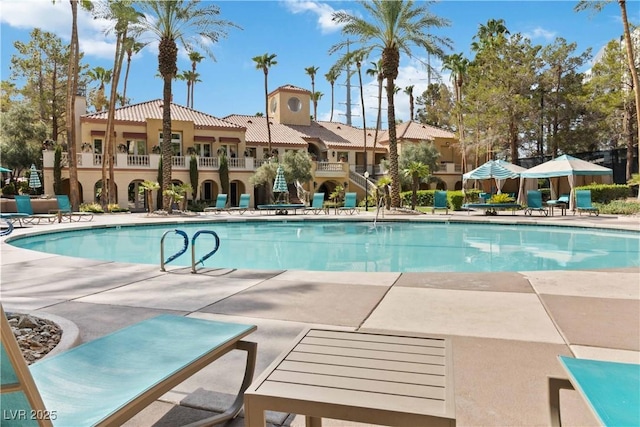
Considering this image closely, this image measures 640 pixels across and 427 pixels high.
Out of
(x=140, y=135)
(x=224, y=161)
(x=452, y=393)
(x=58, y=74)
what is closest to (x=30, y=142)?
(x=58, y=74)

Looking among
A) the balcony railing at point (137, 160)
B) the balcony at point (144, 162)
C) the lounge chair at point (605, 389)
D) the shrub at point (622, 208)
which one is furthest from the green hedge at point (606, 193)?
the balcony railing at point (137, 160)

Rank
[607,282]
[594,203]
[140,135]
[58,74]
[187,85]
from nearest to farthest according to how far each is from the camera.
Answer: [607,282] → [594,203] → [140,135] → [58,74] → [187,85]

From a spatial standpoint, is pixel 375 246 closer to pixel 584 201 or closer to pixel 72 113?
pixel 584 201

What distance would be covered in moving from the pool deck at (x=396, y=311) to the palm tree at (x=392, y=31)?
59.4 ft

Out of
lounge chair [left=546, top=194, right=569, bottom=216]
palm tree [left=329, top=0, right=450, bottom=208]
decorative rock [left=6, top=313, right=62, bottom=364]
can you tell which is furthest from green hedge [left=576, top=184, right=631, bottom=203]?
decorative rock [left=6, top=313, right=62, bottom=364]

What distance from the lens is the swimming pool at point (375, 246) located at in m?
10.2

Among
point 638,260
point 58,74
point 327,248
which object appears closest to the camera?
point 638,260

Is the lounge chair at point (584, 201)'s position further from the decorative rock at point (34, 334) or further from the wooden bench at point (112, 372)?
the decorative rock at point (34, 334)

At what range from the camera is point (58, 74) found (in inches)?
1576

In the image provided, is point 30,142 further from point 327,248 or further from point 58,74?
point 327,248

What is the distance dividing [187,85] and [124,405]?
2182 inches

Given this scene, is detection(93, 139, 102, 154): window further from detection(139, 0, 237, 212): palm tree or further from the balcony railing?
detection(139, 0, 237, 212): palm tree

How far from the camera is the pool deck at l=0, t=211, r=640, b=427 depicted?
2.89 meters

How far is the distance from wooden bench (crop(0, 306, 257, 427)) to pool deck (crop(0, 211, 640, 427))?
0.51 metres
